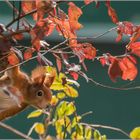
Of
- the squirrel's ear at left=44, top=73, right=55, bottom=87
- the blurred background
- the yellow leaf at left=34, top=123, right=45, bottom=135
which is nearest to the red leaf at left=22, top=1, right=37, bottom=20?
the squirrel's ear at left=44, top=73, right=55, bottom=87

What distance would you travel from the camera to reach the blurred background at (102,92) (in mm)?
3812

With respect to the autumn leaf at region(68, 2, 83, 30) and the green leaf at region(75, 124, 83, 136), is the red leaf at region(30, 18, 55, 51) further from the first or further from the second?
the green leaf at region(75, 124, 83, 136)

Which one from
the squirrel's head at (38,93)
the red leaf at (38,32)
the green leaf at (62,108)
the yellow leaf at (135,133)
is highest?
the red leaf at (38,32)

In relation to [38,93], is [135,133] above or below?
below

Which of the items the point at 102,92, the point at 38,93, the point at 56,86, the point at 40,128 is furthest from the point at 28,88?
the point at 102,92

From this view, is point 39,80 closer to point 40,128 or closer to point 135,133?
point 135,133

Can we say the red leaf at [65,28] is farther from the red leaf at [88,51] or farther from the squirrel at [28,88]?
the squirrel at [28,88]

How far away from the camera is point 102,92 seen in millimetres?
3926

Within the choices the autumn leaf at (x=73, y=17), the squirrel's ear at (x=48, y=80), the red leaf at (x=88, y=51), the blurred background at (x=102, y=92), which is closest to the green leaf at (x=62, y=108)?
the squirrel's ear at (x=48, y=80)

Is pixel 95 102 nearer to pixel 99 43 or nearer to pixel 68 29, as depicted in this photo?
pixel 99 43

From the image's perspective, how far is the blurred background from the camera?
12.5 feet

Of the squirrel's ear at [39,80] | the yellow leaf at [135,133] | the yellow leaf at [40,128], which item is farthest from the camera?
Result: the yellow leaf at [40,128]

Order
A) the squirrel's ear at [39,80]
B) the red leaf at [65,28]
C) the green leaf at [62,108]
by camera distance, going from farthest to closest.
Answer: the green leaf at [62,108], the squirrel's ear at [39,80], the red leaf at [65,28]

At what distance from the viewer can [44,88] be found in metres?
1.38
